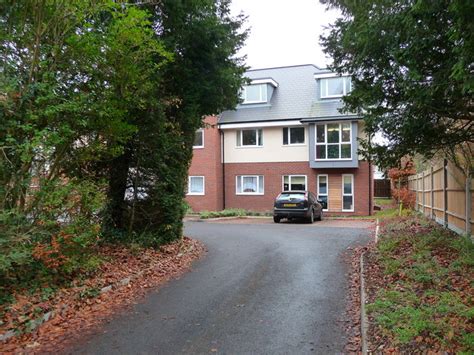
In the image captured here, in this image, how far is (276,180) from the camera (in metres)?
26.2

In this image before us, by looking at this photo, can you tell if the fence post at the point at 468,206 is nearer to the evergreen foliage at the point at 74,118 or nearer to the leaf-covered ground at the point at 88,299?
the leaf-covered ground at the point at 88,299

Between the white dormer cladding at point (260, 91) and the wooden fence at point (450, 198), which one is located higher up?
the white dormer cladding at point (260, 91)

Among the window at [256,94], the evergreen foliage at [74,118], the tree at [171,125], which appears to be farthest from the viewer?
the window at [256,94]

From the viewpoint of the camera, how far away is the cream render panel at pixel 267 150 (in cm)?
2560

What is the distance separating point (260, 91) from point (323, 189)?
25.7 ft

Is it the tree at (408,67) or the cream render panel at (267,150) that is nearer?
the tree at (408,67)

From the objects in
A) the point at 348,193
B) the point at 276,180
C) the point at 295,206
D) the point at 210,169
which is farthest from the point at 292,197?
the point at 210,169

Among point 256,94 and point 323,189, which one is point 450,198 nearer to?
point 323,189

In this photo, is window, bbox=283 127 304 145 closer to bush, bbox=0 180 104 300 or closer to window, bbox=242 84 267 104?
window, bbox=242 84 267 104

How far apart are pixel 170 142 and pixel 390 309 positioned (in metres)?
6.41

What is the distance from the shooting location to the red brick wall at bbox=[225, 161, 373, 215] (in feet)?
79.0

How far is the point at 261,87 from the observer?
89.8 ft

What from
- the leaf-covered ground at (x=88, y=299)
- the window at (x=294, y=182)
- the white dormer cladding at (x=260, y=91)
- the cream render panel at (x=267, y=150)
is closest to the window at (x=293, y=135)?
the cream render panel at (x=267, y=150)

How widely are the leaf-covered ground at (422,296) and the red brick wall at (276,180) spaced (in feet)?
47.7
